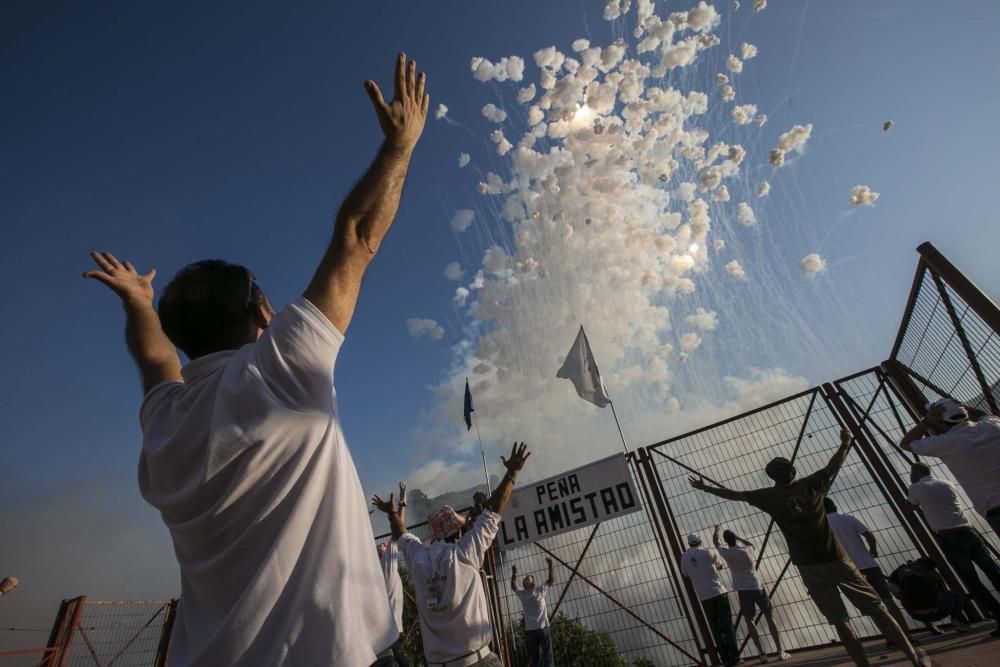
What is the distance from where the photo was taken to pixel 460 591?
493 cm

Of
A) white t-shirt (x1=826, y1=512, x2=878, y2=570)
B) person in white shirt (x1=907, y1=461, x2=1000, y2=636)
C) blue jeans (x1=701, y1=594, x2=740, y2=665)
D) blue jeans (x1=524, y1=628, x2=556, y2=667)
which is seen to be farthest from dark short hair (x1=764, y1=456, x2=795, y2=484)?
blue jeans (x1=524, y1=628, x2=556, y2=667)

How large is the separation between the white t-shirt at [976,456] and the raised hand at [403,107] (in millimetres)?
6627

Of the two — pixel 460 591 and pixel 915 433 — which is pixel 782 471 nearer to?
pixel 915 433

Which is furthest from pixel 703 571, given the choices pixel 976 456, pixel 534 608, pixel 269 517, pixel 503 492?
pixel 269 517

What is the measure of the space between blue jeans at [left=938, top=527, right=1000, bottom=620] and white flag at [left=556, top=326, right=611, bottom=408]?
7142mm

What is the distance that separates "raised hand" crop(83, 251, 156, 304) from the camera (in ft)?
6.59

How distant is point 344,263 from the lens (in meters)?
1.35

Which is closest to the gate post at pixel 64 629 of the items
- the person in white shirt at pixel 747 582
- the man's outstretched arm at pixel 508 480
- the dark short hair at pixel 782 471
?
the man's outstretched arm at pixel 508 480

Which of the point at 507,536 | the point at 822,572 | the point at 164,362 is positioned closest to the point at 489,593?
the point at 507,536

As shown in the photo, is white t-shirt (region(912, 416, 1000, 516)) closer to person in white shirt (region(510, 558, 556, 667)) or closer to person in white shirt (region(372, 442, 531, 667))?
person in white shirt (region(372, 442, 531, 667))

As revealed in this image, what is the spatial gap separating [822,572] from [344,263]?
615 cm

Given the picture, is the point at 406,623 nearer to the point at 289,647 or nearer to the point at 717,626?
the point at 717,626

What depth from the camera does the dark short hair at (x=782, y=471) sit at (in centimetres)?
568

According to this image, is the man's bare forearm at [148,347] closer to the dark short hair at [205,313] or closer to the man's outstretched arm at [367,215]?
the dark short hair at [205,313]
